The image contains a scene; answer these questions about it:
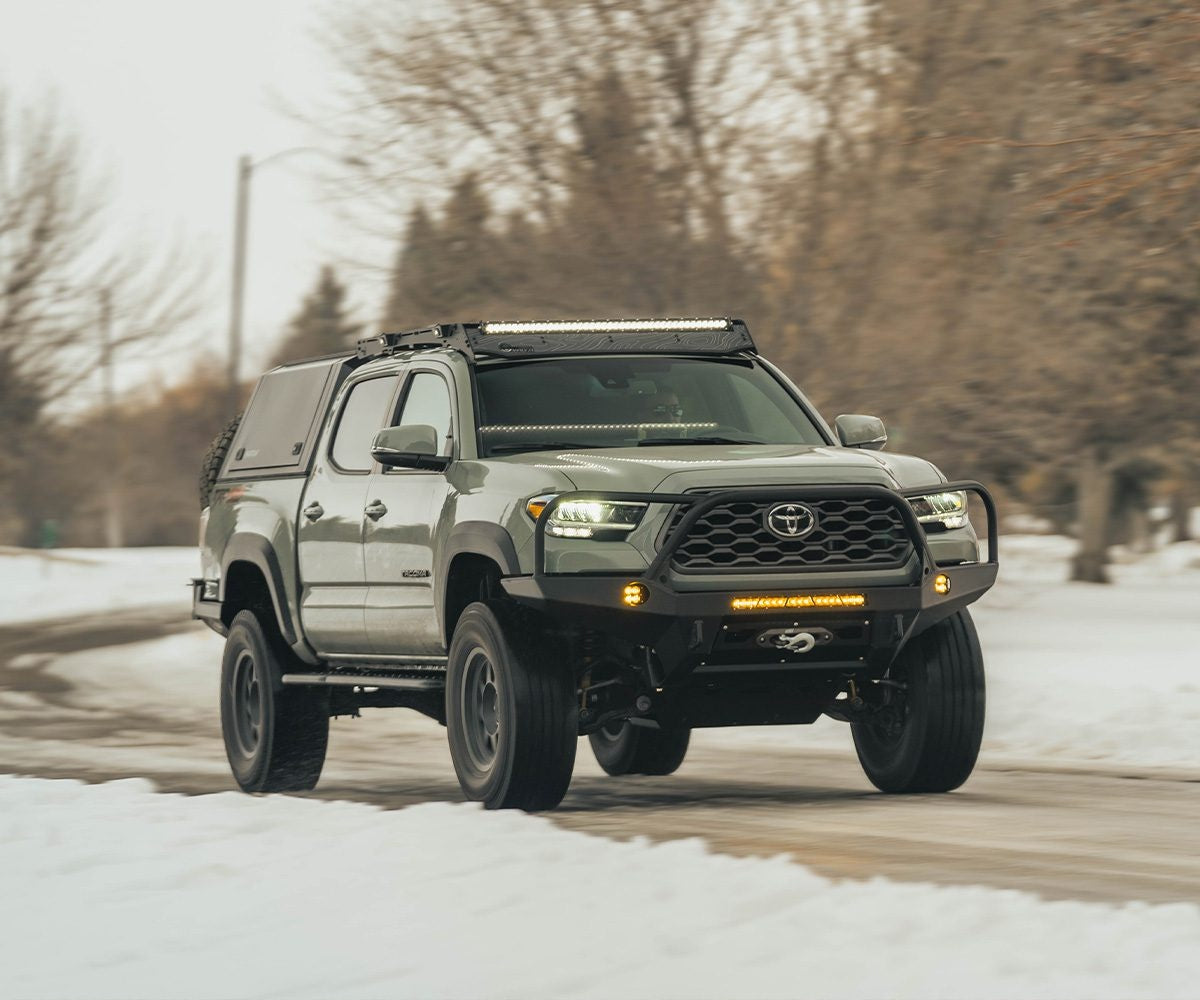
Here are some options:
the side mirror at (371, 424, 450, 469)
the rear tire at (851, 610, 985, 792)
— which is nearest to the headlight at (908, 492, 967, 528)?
the rear tire at (851, 610, 985, 792)

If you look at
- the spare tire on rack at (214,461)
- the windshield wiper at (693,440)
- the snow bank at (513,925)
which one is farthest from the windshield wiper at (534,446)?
the spare tire on rack at (214,461)

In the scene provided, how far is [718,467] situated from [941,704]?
1.67m

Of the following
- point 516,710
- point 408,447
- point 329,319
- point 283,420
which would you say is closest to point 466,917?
point 516,710

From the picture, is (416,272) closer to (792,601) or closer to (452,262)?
(452,262)

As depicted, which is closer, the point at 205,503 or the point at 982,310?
the point at 205,503

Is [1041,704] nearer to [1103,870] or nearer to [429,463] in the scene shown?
[429,463]

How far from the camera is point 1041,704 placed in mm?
15289

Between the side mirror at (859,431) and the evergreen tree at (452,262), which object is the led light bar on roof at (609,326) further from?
the evergreen tree at (452,262)

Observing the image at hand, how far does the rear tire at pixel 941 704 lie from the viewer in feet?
32.6

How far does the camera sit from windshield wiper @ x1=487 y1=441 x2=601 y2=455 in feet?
32.8

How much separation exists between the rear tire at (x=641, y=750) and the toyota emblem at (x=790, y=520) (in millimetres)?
3264

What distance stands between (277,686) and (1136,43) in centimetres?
842

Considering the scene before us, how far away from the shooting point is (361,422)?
1132 cm

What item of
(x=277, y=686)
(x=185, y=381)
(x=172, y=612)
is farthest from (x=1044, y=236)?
(x=185, y=381)
